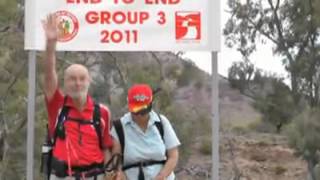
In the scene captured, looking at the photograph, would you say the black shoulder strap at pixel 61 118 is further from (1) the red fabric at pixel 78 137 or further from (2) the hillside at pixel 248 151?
(2) the hillside at pixel 248 151

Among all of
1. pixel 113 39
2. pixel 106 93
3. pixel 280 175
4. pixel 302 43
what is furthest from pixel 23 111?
pixel 280 175

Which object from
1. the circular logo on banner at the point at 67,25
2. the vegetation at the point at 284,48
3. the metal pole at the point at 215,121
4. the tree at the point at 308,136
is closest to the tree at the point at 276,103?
the vegetation at the point at 284,48

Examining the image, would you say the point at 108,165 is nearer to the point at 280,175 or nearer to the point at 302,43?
the point at 302,43

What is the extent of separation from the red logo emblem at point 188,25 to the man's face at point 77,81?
3.08 ft

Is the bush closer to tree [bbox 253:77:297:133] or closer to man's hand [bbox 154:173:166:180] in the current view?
tree [bbox 253:77:297:133]

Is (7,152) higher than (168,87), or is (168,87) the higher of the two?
(168,87)

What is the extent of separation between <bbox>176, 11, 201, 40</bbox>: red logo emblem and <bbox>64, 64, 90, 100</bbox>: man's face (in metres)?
0.94

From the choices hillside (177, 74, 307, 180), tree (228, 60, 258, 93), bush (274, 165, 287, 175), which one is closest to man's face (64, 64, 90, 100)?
hillside (177, 74, 307, 180)

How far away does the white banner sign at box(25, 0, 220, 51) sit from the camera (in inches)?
214

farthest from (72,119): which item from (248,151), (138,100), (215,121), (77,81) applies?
(248,151)

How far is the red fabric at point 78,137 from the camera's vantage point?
15.4 ft

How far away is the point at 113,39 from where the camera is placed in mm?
5449

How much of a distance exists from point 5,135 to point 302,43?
827 centimetres

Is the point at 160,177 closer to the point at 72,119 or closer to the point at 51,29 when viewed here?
the point at 72,119
